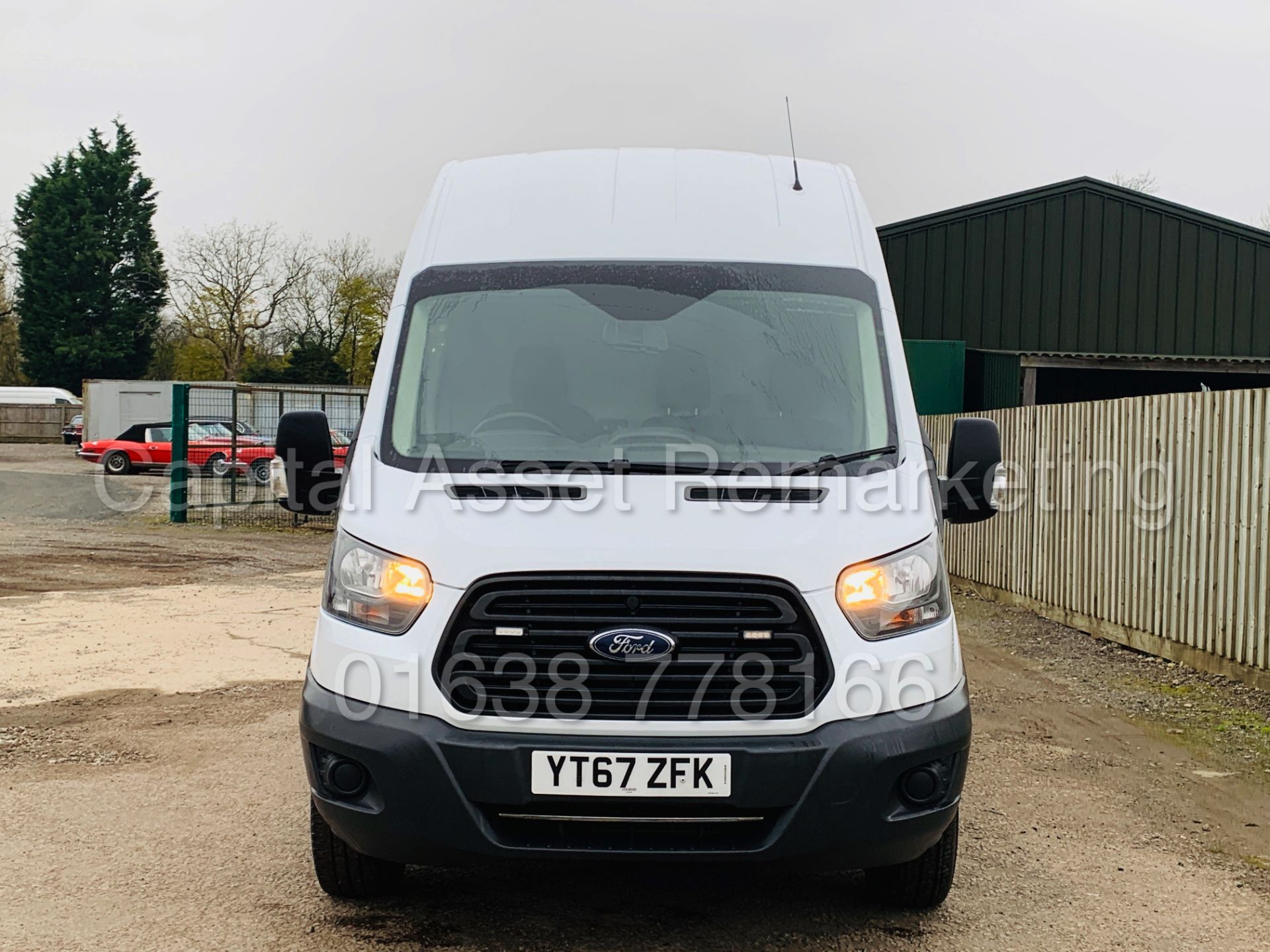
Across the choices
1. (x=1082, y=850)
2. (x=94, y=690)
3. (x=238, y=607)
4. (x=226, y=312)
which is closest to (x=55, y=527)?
(x=238, y=607)

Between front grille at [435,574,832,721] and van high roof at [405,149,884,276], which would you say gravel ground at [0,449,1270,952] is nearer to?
front grille at [435,574,832,721]

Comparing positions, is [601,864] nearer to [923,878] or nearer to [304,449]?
[923,878]

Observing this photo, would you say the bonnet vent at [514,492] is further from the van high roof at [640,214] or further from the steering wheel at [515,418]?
the van high roof at [640,214]

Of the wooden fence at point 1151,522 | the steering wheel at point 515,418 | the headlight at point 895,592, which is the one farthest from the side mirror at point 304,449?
the wooden fence at point 1151,522

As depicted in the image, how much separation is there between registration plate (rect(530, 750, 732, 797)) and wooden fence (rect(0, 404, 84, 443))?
5481 centimetres

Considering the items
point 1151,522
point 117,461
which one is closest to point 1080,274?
point 1151,522

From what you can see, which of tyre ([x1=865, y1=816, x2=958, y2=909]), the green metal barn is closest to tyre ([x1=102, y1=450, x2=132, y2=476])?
the green metal barn

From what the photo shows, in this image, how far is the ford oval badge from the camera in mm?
3533

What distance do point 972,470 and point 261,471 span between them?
1926 centimetres

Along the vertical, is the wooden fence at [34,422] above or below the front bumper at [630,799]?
above

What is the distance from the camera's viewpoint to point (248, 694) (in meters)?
7.65

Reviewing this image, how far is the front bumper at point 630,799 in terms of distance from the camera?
3.50 metres

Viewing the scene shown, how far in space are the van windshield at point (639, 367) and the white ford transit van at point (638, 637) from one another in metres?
0.02

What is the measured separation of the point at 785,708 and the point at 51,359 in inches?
2544
